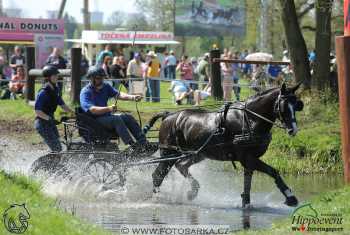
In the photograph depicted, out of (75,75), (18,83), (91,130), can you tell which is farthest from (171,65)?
(91,130)

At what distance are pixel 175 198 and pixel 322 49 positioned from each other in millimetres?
8256

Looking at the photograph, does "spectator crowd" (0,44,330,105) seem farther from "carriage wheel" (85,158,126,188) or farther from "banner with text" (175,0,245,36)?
"banner with text" (175,0,245,36)

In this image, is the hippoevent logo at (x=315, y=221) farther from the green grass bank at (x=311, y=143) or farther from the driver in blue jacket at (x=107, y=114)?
the green grass bank at (x=311, y=143)

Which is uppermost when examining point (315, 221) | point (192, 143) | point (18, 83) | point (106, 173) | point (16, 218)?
point (18, 83)

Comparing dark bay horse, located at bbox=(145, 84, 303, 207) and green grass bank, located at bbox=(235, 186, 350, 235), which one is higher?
dark bay horse, located at bbox=(145, 84, 303, 207)

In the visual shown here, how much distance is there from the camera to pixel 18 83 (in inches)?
1051

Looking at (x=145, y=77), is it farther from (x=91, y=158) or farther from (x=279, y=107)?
→ (x=279, y=107)

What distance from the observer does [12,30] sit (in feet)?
135

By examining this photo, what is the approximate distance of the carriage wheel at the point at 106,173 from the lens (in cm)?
1316

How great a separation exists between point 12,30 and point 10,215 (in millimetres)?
33509

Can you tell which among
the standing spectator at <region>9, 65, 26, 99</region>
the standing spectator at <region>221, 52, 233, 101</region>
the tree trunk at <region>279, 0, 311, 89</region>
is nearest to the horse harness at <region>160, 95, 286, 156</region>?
the tree trunk at <region>279, 0, 311, 89</region>

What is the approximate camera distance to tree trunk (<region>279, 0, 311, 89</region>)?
20.4m

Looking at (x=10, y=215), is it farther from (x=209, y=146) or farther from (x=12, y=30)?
(x=12, y=30)

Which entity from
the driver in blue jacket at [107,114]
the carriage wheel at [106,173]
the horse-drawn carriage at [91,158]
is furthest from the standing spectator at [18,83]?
the carriage wheel at [106,173]
